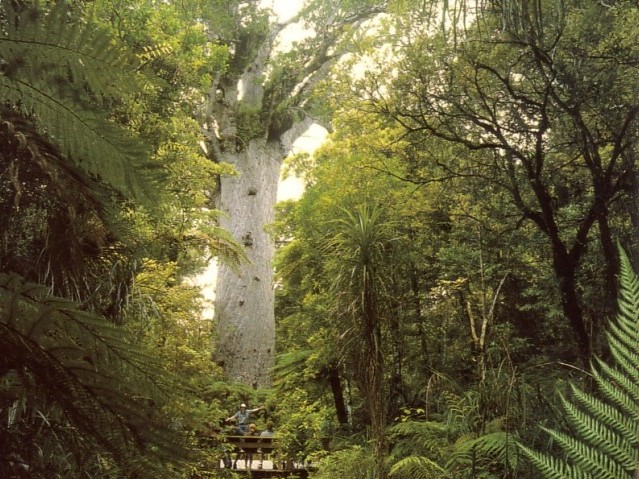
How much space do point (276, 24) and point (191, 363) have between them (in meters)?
11.5

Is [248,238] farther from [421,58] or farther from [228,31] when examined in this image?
[421,58]

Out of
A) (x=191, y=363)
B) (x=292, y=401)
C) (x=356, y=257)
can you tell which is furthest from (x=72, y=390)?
(x=292, y=401)

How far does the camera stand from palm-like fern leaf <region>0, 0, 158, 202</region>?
0.63 m

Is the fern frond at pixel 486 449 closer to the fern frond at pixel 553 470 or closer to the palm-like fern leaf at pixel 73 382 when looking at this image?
the fern frond at pixel 553 470

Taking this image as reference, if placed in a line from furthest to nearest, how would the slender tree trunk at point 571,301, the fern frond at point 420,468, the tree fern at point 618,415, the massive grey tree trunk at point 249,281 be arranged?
the massive grey tree trunk at point 249,281
the slender tree trunk at point 571,301
the fern frond at point 420,468
the tree fern at point 618,415

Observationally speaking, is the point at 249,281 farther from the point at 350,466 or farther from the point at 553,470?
the point at 553,470

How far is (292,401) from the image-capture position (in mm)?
8648

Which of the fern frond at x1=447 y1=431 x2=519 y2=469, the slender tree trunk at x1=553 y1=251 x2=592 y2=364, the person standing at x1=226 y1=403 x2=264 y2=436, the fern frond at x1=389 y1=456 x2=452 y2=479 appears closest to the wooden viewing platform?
the person standing at x1=226 y1=403 x2=264 y2=436

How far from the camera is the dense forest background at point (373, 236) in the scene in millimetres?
630

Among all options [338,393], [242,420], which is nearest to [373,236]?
[338,393]

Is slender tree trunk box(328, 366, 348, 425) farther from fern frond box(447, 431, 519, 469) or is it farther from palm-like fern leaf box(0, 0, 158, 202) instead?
palm-like fern leaf box(0, 0, 158, 202)

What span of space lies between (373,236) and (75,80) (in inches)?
177

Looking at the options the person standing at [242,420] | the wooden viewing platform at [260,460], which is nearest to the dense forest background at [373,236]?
the wooden viewing platform at [260,460]

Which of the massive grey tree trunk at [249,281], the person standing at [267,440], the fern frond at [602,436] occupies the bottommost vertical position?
the fern frond at [602,436]
